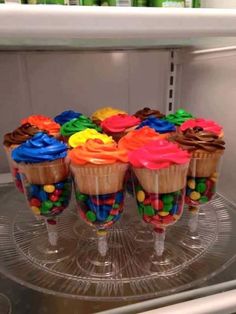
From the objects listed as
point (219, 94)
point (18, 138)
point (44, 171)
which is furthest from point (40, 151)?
point (219, 94)

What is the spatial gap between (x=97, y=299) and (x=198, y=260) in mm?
215

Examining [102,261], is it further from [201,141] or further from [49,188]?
[201,141]

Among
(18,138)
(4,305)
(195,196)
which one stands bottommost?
(4,305)

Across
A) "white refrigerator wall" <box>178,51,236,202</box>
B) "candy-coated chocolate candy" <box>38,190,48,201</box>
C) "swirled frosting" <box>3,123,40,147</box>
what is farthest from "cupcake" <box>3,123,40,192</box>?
"white refrigerator wall" <box>178,51,236,202</box>

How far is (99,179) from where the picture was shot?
521 mm

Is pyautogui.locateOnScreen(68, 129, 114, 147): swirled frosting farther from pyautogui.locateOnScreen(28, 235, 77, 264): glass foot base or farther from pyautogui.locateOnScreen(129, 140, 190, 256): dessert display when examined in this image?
pyautogui.locateOnScreen(28, 235, 77, 264): glass foot base

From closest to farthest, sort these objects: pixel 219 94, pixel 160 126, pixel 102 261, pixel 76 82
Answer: pixel 102 261
pixel 160 126
pixel 219 94
pixel 76 82

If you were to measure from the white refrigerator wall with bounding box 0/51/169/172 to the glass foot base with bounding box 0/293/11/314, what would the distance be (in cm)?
57

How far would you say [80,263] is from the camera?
601mm

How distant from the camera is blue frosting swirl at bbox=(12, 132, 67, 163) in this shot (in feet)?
1.77

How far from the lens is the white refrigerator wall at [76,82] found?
95 centimetres

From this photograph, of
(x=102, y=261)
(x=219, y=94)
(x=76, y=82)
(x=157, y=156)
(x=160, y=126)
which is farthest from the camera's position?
(x=76, y=82)

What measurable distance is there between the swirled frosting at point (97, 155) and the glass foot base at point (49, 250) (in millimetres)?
217

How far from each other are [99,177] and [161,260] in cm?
22
